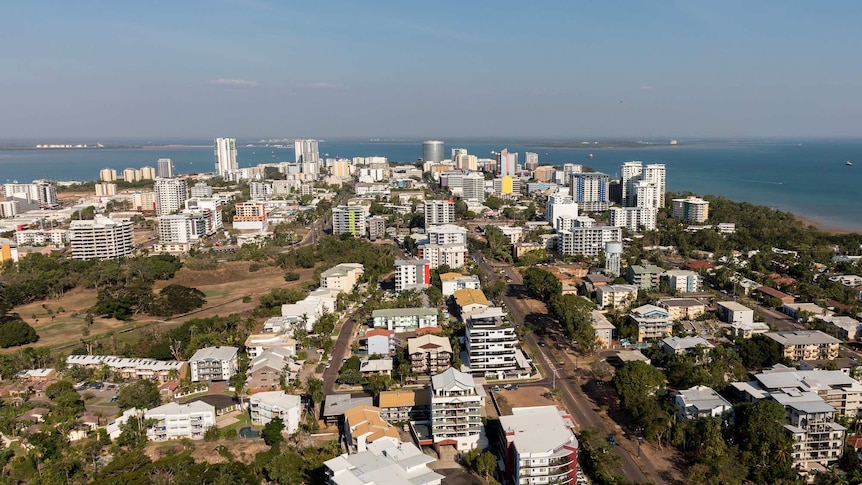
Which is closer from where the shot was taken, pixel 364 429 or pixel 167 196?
pixel 364 429

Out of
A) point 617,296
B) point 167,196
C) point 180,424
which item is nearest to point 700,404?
point 617,296

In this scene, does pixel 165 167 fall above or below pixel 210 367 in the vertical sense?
above

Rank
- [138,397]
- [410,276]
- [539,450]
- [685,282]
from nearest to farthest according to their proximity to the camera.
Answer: [539,450]
[138,397]
[685,282]
[410,276]

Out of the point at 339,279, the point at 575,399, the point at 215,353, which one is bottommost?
the point at 575,399

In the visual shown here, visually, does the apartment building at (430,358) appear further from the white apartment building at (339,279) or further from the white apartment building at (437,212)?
the white apartment building at (437,212)

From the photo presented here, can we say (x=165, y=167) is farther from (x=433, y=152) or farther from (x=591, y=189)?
(x=591, y=189)

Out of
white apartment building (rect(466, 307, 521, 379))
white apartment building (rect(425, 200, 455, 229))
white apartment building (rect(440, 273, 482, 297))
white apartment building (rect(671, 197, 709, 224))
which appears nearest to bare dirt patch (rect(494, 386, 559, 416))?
white apartment building (rect(466, 307, 521, 379))

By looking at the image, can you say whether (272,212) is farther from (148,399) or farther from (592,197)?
(148,399)
